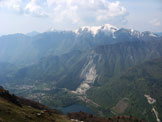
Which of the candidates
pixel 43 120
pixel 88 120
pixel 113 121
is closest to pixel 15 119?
pixel 43 120

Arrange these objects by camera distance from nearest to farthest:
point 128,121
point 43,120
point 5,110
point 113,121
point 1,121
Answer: point 1,121, point 5,110, point 43,120, point 113,121, point 128,121

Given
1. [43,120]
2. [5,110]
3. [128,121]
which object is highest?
[5,110]

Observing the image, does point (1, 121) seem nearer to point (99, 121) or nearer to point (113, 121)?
point (99, 121)

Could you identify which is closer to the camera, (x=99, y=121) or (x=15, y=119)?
(x=15, y=119)

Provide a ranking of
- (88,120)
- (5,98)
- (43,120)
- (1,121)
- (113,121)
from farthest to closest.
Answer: (113,121)
(88,120)
(5,98)
(43,120)
(1,121)

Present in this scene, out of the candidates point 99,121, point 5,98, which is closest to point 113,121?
point 99,121

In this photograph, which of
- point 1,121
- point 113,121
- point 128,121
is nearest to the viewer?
point 1,121

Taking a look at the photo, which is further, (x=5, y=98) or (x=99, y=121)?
(x=99, y=121)

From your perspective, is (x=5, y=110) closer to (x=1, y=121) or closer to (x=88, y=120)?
(x=1, y=121)

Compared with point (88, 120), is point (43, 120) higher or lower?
higher
